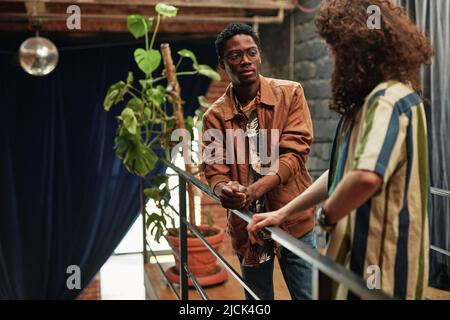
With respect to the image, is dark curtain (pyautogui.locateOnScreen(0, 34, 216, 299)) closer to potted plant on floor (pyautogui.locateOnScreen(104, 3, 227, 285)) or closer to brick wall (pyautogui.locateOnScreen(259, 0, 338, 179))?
brick wall (pyautogui.locateOnScreen(259, 0, 338, 179))

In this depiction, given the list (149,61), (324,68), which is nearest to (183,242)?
(149,61)

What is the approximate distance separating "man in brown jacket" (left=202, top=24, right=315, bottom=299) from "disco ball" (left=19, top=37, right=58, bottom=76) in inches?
83.8

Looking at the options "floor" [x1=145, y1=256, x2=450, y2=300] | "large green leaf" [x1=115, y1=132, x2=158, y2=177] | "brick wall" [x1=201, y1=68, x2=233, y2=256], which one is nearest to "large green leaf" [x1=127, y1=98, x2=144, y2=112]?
"large green leaf" [x1=115, y1=132, x2=158, y2=177]

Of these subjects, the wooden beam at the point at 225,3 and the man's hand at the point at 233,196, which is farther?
the wooden beam at the point at 225,3

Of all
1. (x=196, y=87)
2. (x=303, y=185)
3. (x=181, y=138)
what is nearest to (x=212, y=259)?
(x=181, y=138)

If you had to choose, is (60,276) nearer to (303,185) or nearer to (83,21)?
(83,21)

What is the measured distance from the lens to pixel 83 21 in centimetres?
412

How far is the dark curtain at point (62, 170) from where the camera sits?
446 centimetres

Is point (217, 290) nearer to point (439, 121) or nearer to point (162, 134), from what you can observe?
point (162, 134)

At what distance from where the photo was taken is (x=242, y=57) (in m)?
1.40

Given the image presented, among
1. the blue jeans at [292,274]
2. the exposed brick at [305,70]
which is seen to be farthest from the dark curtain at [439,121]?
the blue jeans at [292,274]

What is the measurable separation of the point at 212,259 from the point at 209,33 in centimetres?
225

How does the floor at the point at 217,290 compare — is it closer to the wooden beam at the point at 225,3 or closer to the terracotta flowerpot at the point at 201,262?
the terracotta flowerpot at the point at 201,262

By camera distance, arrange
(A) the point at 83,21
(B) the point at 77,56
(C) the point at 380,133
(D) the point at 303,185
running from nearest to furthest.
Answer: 1. (C) the point at 380,133
2. (D) the point at 303,185
3. (A) the point at 83,21
4. (B) the point at 77,56
